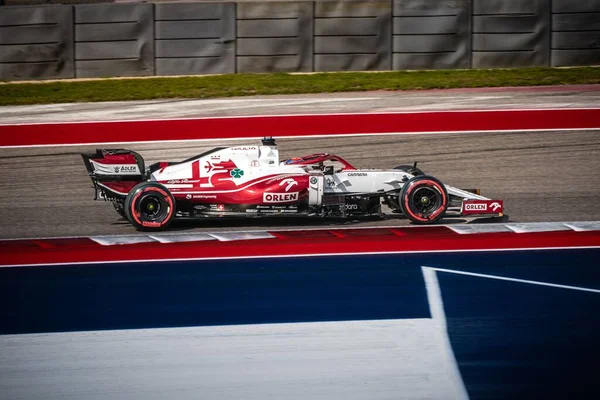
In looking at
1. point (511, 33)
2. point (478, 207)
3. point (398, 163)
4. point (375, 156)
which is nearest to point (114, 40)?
point (375, 156)

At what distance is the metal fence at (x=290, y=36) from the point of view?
20172 mm

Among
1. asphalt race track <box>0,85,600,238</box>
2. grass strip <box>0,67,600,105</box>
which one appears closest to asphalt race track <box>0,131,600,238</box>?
asphalt race track <box>0,85,600,238</box>

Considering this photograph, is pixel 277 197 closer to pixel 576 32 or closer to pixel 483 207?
pixel 483 207

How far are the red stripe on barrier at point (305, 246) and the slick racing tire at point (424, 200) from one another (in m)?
0.24

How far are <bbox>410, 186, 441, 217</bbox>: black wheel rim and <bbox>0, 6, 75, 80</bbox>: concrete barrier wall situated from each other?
38.6 ft

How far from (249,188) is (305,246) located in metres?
1.08

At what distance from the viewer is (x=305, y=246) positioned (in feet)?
34.1

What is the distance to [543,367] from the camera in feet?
23.0

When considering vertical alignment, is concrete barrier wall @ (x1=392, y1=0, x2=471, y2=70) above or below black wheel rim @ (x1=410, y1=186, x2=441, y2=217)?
above

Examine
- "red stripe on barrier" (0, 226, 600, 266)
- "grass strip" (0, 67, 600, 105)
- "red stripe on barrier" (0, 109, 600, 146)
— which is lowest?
"red stripe on barrier" (0, 226, 600, 266)

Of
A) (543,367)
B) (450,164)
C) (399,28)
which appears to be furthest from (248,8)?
(543,367)

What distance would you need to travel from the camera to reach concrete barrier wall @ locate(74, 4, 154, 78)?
20.2 metres

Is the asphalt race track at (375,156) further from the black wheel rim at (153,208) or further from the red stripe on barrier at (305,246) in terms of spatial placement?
the red stripe on barrier at (305,246)

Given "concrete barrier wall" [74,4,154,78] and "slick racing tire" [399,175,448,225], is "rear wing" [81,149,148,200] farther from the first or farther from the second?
"concrete barrier wall" [74,4,154,78]
